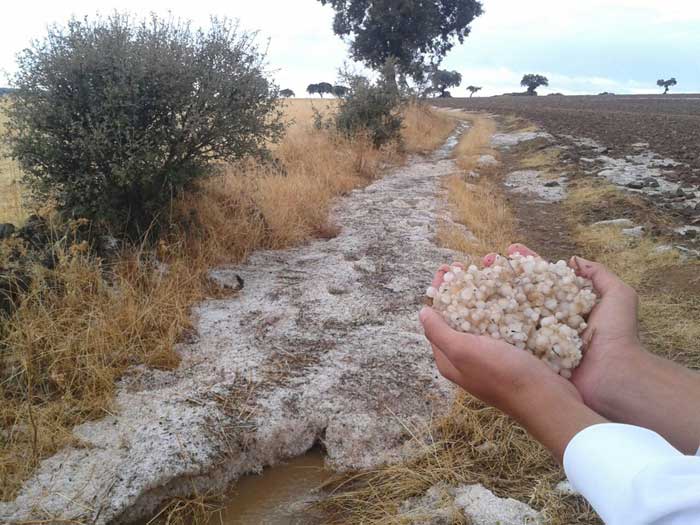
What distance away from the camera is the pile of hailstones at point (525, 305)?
5.65 feet

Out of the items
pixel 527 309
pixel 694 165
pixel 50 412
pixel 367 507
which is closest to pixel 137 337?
pixel 50 412

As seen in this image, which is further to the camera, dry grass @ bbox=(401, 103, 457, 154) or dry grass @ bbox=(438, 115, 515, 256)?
dry grass @ bbox=(401, 103, 457, 154)

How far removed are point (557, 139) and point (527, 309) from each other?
13.0 meters

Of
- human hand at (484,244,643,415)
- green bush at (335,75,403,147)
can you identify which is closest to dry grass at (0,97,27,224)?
human hand at (484,244,643,415)

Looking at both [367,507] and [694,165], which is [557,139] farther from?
[367,507]

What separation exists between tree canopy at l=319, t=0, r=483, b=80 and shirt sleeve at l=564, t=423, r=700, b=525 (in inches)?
784

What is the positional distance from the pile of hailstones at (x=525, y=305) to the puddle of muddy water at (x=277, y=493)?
43.2 inches

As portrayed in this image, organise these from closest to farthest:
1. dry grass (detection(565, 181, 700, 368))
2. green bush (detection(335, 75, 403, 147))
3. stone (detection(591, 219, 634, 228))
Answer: dry grass (detection(565, 181, 700, 368)) → stone (detection(591, 219, 634, 228)) → green bush (detection(335, 75, 403, 147))

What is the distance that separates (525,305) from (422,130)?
48.2ft

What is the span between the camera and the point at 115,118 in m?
3.97

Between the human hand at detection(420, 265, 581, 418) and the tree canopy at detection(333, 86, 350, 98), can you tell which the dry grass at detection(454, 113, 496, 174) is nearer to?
the tree canopy at detection(333, 86, 350, 98)

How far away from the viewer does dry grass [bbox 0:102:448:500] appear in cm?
240

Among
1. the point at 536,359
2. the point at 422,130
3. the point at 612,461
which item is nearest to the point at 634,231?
the point at 536,359

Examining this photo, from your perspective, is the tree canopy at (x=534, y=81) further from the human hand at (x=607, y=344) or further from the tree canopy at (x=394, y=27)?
the human hand at (x=607, y=344)
